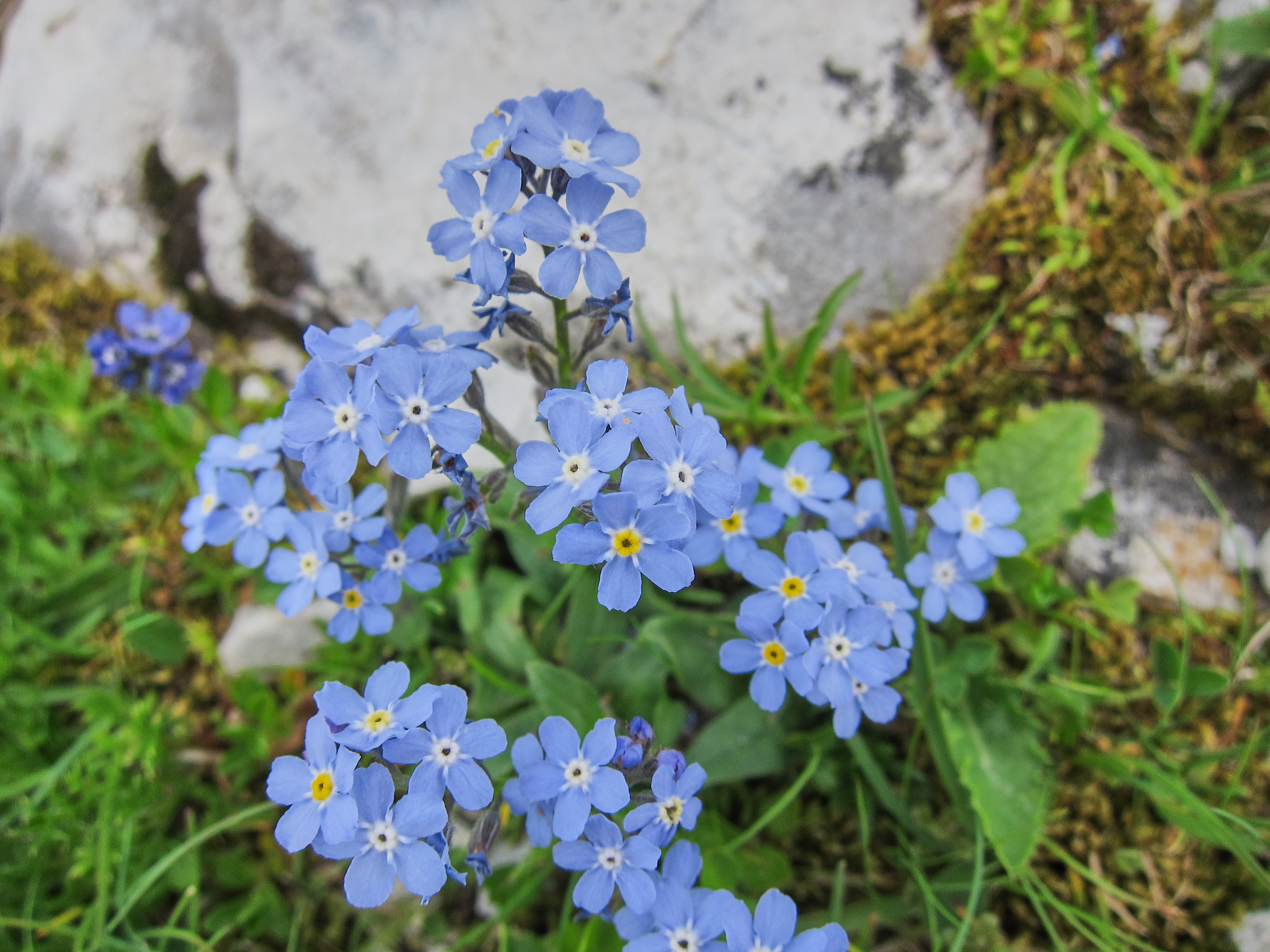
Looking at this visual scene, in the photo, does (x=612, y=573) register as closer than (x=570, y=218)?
Yes

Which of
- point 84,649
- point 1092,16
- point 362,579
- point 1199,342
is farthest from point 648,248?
point 84,649

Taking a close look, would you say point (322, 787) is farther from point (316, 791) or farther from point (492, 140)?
point (492, 140)

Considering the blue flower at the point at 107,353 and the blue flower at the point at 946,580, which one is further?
the blue flower at the point at 107,353

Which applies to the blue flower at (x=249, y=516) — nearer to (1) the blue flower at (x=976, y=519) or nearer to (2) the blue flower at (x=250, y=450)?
(2) the blue flower at (x=250, y=450)

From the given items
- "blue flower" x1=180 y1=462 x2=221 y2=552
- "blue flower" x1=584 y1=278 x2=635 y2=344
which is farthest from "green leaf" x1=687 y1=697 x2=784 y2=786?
"blue flower" x1=180 y1=462 x2=221 y2=552

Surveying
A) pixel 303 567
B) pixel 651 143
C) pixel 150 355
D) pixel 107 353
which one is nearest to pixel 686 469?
pixel 303 567

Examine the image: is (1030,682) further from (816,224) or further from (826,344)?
(816,224)

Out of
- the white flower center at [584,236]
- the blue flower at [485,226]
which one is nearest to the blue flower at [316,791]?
the blue flower at [485,226]
